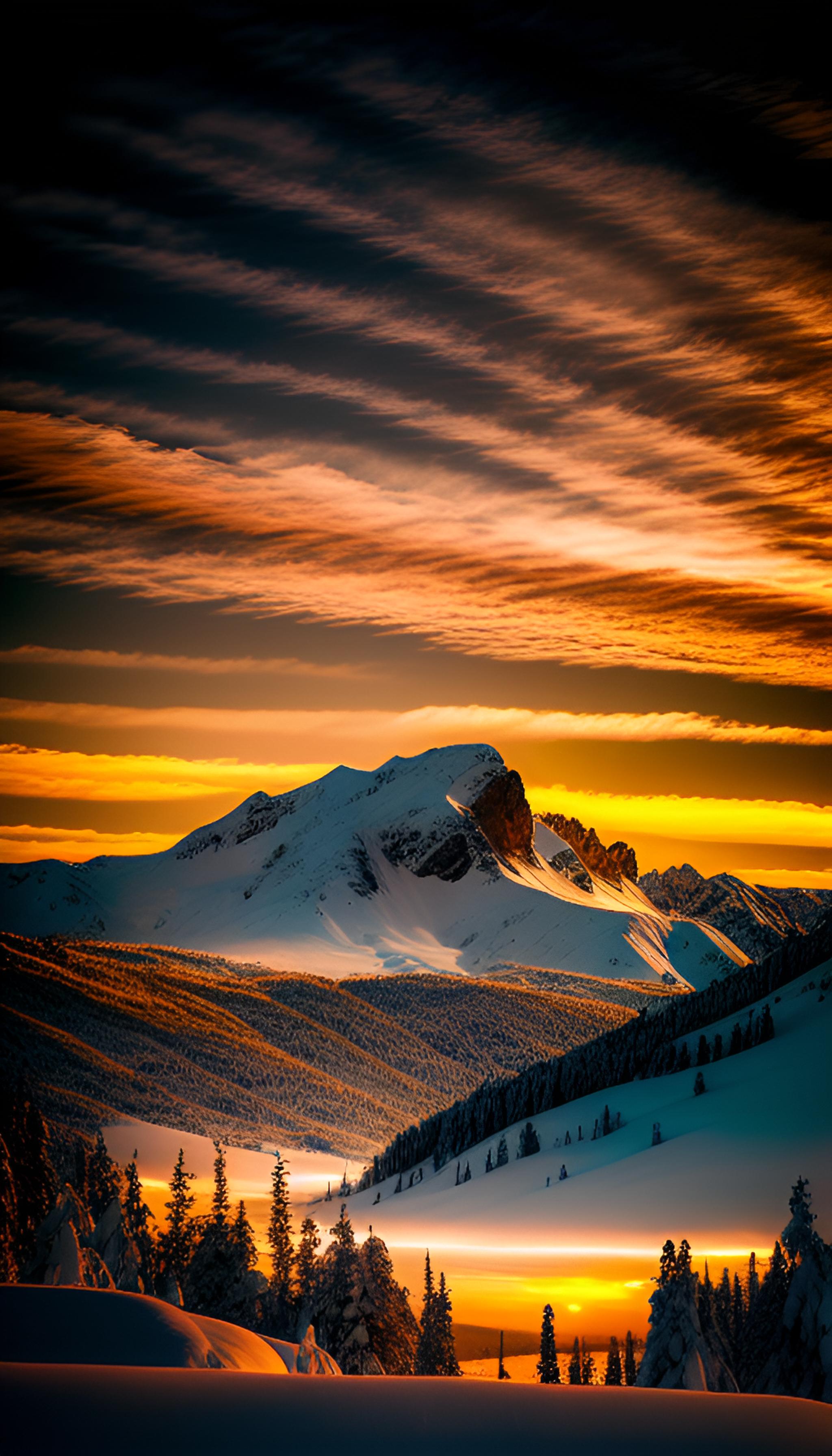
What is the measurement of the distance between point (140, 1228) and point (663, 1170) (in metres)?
73.7

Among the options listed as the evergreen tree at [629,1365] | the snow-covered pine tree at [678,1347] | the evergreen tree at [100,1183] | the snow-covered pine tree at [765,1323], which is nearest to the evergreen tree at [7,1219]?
the evergreen tree at [100,1183]

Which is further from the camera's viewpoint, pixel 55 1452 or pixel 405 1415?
pixel 405 1415

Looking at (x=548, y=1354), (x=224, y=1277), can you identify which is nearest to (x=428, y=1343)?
(x=548, y=1354)

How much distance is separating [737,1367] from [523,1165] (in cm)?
9976

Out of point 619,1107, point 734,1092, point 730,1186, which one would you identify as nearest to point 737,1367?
point 730,1186

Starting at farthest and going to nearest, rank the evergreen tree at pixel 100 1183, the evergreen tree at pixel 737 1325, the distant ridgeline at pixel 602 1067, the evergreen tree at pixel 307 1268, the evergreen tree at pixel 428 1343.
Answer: the distant ridgeline at pixel 602 1067, the evergreen tree at pixel 100 1183, the evergreen tree at pixel 428 1343, the evergreen tree at pixel 307 1268, the evergreen tree at pixel 737 1325

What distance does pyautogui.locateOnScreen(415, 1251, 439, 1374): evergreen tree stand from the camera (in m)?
50.8

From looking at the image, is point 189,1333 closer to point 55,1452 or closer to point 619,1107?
point 55,1452

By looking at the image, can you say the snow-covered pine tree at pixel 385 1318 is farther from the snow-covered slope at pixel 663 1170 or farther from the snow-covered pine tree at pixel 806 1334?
the snow-covered slope at pixel 663 1170

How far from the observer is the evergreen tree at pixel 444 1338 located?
5272 centimetres

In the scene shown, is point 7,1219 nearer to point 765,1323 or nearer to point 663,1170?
point 765,1323

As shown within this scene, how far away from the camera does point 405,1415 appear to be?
12.7 meters

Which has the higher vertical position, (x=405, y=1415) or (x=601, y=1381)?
(x=405, y=1415)

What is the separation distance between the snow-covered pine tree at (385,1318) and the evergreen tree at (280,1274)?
17.9ft
